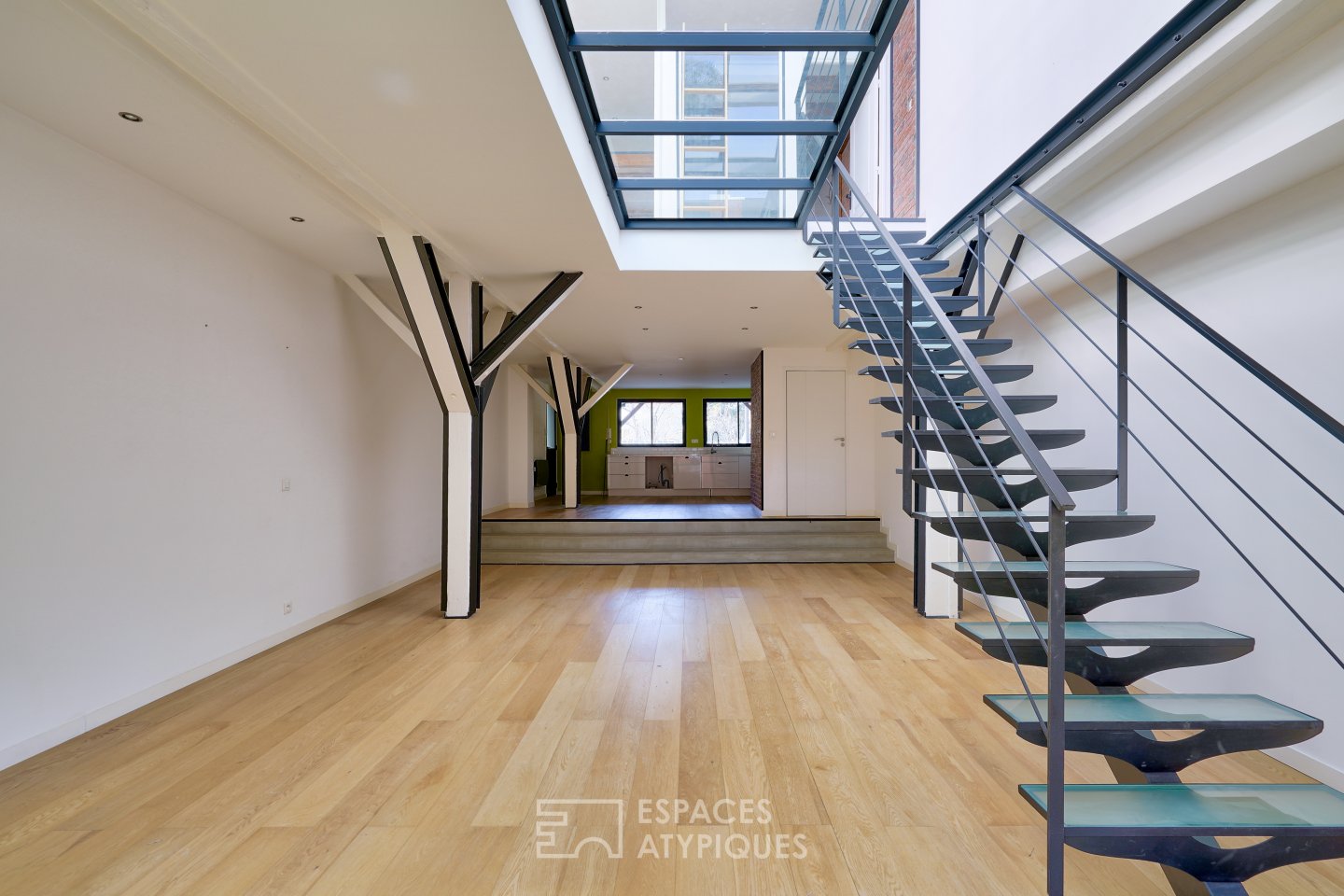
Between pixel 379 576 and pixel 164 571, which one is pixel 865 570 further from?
pixel 164 571

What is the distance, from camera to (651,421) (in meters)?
13.2

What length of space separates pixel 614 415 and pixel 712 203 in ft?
29.2

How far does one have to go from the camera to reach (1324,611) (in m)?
2.14

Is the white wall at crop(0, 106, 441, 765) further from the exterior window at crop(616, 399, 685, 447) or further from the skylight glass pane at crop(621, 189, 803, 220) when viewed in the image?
the exterior window at crop(616, 399, 685, 447)

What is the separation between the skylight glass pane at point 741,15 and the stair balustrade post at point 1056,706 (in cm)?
272

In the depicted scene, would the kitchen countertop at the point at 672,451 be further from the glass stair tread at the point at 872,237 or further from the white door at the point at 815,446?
the glass stair tread at the point at 872,237

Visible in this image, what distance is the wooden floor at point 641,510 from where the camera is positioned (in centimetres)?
758

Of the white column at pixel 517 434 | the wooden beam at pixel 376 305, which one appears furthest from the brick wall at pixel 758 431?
the wooden beam at pixel 376 305

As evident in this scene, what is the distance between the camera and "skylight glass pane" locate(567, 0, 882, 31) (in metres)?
2.81

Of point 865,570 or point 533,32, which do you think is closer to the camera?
point 533,32

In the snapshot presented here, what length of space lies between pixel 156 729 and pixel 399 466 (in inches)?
118

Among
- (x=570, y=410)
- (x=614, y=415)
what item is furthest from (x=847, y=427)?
(x=614, y=415)

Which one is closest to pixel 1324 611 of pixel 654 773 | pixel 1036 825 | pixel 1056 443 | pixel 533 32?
pixel 1056 443

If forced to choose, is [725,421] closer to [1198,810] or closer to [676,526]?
[676,526]
